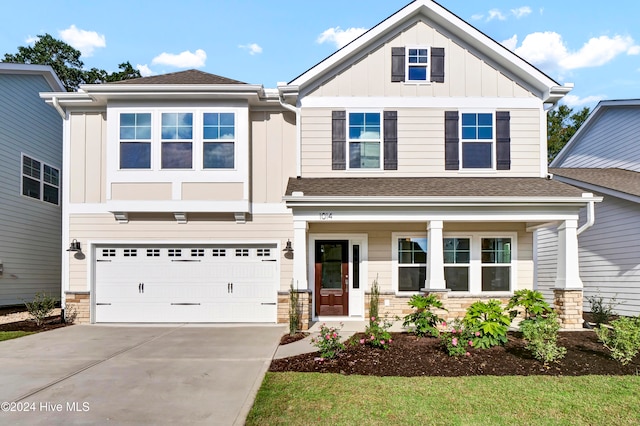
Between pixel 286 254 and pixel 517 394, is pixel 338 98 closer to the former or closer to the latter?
pixel 286 254

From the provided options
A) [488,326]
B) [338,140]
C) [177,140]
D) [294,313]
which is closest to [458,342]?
[488,326]

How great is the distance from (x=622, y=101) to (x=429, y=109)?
7565 mm

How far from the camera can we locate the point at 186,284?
11.5 m

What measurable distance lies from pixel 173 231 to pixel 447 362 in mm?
7624

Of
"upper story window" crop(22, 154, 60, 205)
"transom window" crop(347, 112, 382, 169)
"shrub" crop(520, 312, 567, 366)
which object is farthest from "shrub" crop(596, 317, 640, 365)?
"upper story window" crop(22, 154, 60, 205)

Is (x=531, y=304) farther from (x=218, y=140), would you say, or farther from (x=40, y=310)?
(x=40, y=310)

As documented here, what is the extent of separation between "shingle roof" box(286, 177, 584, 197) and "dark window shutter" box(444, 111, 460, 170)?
404 millimetres

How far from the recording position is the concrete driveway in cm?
505

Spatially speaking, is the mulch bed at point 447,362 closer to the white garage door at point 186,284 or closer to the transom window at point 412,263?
the transom window at point 412,263

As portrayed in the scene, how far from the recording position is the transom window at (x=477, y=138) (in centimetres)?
1161

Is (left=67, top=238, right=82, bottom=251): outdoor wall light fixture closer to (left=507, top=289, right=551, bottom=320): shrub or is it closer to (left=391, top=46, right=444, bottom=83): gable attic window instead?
(left=391, top=46, right=444, bottom=83): gable attic window

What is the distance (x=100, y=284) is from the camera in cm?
1151

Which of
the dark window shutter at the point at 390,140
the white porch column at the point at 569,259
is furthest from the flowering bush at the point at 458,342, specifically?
the dark window shutter at the point at 390,140

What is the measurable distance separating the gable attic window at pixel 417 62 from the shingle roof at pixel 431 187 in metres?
2.68
